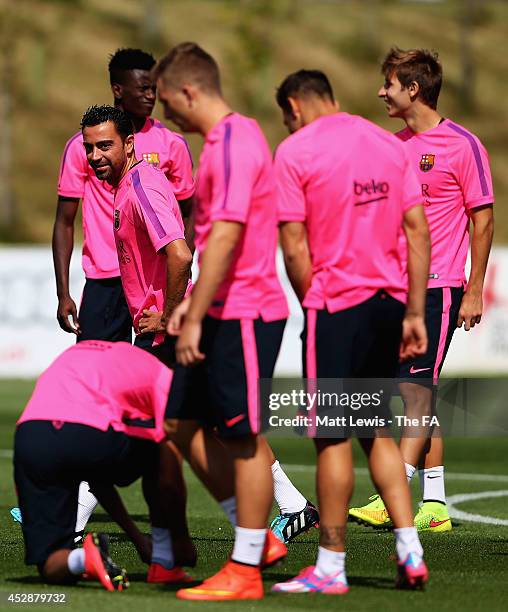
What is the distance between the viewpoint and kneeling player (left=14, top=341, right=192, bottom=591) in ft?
21.0

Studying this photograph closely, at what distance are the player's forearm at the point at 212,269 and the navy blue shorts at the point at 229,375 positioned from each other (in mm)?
248

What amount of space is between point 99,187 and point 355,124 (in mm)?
2692

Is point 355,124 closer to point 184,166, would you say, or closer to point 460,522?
point 184,166

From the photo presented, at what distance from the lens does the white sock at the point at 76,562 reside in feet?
20.8

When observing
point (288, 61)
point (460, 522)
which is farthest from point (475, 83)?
point (460, 522)

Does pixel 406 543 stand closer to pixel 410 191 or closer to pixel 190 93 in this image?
pixel 410 191

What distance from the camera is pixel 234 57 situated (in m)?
45.8

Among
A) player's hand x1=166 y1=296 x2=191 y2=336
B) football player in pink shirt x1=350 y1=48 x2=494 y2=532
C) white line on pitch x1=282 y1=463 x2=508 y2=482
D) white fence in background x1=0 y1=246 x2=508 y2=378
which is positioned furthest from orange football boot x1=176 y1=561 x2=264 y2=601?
white fence in background x1=0 y1=246 x2=508 y2=378

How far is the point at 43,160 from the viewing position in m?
49.3

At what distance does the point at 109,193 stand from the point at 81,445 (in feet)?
8.77

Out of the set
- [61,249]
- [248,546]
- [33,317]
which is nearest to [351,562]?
[248,546]

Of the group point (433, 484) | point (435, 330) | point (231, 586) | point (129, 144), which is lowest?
point (433, 484)

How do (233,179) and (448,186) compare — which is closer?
(233,179)

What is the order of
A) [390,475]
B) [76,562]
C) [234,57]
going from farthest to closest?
[234,57]
[390,475]
[76,562]
